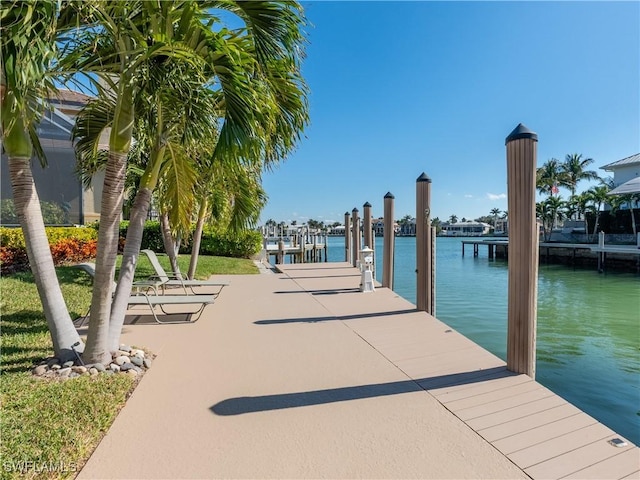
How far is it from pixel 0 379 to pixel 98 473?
2.02m

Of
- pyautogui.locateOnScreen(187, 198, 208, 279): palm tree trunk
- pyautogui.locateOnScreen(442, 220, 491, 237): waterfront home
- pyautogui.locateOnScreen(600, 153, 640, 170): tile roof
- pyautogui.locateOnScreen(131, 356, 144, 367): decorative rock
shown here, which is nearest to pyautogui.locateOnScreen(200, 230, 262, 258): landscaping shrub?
pyautogui.locateOnScreen(187, 198, 208, 279): palm tree trunk

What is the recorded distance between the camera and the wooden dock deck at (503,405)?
258cm

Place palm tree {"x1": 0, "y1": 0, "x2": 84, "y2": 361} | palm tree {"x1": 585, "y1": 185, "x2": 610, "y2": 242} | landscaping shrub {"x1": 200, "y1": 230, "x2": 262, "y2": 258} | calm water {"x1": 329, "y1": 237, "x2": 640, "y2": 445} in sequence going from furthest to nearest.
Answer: palm tree {"x1": 585, "y1": 185, "x2": 610, "y2": 242}, landscaping shrub {"x1": 200, "y1": 230, "x2": 262, "y2": 258}, calm water {"x1": 329, "y1": 237, "x2": 640, "y2": 445}, palm tree {"x1": 0, "y1": 0, "x2": 84, "y2": 361}

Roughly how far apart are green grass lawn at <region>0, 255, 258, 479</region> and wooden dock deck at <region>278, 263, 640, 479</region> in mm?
2820

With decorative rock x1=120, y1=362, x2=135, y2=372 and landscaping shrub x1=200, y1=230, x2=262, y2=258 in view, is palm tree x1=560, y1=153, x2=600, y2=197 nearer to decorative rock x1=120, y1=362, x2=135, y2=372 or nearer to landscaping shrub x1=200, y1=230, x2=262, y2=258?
landscaping shrub x1=200, y1=230, x2=262, y2=258

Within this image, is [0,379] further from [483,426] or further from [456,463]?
[483,426]

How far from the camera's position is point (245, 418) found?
3178 millimetres

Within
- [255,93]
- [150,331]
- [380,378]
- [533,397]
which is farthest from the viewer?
[150,331]

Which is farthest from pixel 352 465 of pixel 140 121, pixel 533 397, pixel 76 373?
pixel 140 121

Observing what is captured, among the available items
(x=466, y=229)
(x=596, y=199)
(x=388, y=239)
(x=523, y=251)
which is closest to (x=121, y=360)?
(x=523, y=251)

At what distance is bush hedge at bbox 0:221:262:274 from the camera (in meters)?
9.59

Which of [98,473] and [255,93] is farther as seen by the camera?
[255,93]

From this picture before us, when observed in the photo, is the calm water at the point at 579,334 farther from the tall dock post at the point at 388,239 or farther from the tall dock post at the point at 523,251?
Answer: the tall dock post at the point at 388,239

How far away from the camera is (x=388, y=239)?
9625 millimetres
